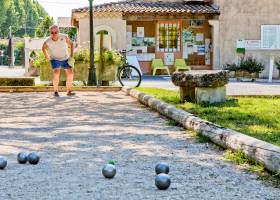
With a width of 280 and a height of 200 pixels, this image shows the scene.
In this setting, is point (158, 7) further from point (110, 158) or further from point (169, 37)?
point (110, 158)

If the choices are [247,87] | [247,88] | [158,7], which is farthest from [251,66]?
[247,88]

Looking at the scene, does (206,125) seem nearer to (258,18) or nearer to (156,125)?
(156,125)

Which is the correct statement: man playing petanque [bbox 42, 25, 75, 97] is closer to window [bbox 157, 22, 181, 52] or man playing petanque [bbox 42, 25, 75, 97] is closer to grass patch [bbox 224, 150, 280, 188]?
grass patch [bbox 224, 150, 280, 188]

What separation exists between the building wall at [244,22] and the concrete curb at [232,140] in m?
20.9

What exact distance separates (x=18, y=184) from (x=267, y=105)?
21.8ft

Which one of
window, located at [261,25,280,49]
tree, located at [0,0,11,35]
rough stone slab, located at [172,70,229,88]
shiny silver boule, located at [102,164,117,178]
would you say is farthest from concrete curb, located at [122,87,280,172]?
Result: tree, located at [0,0,11,35]

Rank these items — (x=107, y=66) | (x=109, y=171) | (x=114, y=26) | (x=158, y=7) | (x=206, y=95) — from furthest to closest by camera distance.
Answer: (x=158, y=7) → (x=114, y=26) → (x=107, y=66) → (x=206, y=95) → (x=109, y=171)

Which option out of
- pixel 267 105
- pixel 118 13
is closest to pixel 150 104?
pixel 267 105

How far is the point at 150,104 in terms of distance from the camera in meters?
11.0

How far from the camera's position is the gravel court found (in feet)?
14.4

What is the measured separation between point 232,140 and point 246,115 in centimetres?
273

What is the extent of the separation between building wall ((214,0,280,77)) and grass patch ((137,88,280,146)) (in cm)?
1891

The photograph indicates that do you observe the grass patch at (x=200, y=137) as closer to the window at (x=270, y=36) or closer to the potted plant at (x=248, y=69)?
the potted plant at (x=248, y=69)

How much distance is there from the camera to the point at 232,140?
5945 millimetres
